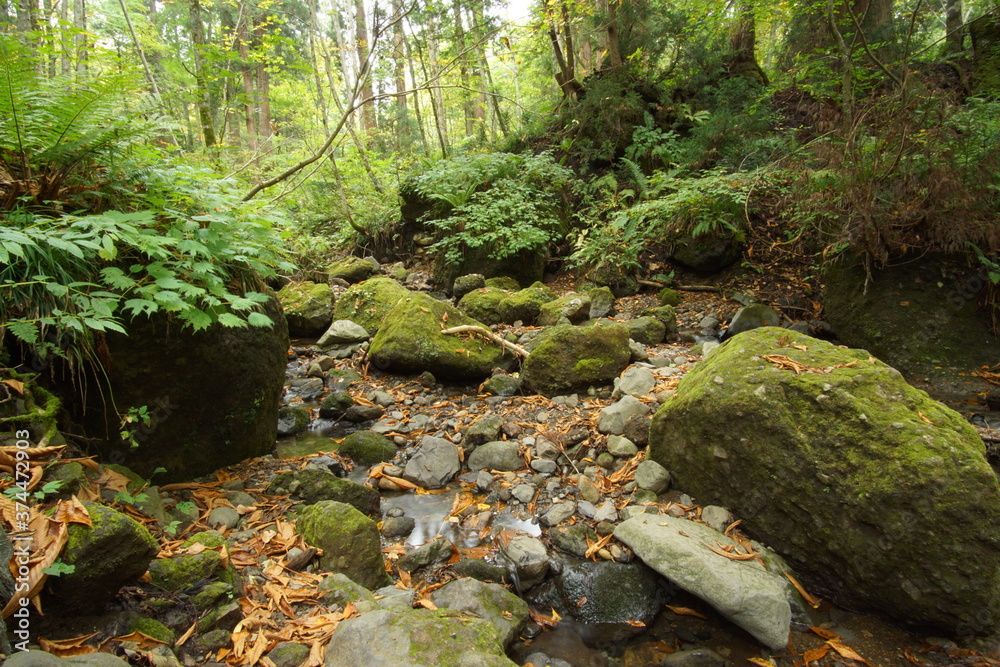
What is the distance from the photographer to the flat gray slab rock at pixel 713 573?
260 cm

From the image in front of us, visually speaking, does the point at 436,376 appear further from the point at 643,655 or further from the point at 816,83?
the point at 816,83

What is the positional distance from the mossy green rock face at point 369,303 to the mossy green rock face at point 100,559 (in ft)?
19.1

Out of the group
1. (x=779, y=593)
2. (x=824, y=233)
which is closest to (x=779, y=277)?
(x=824, y=233)

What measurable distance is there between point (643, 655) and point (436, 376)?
4.20 m

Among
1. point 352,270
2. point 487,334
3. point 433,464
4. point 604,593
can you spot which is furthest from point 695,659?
point 352,270

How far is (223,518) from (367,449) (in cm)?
154

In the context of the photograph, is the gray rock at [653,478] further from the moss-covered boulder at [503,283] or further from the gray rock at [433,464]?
the moss-covered boulder at [503,283]

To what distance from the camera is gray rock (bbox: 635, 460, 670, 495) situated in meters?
3.67

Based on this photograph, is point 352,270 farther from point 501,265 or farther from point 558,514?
point 558,514

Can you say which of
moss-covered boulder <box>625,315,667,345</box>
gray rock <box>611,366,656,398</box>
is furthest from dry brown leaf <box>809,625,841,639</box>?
moss-covered boulder <box>625,315,667,345</box>

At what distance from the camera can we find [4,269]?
7.73ft

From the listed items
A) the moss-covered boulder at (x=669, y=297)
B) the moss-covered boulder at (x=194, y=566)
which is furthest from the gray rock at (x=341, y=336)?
the moss-covered boulder at (x=669, y=297)

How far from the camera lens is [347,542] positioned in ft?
9.56

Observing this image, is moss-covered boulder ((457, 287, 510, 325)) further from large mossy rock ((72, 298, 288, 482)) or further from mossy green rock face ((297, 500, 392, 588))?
mossy green rock face ((297, 500, 392, 588))
